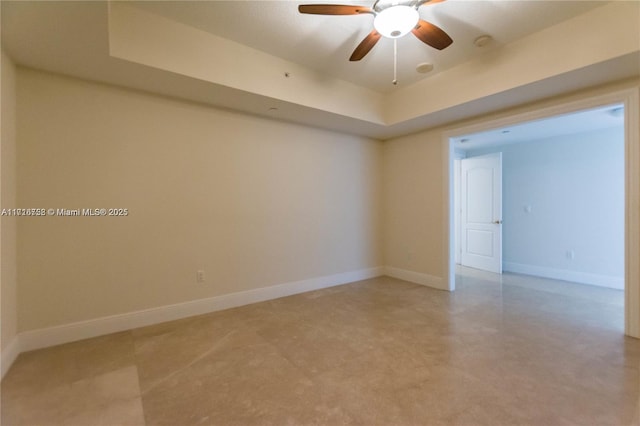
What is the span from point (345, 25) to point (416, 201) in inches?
111

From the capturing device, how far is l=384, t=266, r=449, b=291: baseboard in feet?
13.5

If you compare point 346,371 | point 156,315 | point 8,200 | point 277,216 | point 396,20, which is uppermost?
point 396,20

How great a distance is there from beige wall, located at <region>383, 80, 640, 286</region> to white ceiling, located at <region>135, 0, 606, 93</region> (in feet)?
3.98

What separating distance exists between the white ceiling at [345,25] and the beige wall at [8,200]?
1.21 metres

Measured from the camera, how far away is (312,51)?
115 inches

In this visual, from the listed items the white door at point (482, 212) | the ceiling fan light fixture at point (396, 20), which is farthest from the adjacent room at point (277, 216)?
the white door at point (482, 212)

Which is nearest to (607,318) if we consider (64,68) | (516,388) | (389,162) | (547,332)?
(547,332)

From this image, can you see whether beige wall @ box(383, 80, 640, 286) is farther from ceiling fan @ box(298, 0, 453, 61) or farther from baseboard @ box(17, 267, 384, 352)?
ceiling fan @ box(298, 0, 453, 61)

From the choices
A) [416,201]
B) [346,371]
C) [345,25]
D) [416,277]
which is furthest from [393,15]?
[416,277]

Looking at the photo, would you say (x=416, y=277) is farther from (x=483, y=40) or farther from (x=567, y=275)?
(x=483, y=40)

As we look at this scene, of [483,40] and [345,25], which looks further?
[483,40]

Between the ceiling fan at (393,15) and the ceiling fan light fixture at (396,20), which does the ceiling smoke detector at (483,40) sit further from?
the ceiling fan light fixture at (396,20)

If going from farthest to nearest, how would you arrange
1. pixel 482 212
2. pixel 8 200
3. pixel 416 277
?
pixel 482 212 → pixel 416 277 → pixel 8 200

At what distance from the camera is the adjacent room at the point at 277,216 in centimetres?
182
